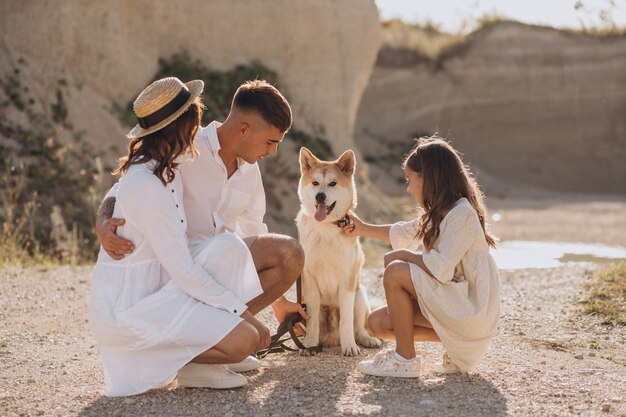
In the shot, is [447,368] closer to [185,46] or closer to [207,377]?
[207,377]

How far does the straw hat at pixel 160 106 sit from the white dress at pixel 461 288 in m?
1.57

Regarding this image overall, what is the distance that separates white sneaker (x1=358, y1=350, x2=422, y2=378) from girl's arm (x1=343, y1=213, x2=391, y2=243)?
2.77 ft

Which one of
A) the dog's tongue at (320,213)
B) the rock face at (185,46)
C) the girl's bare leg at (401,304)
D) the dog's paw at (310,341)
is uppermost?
the rock face at (185,46)

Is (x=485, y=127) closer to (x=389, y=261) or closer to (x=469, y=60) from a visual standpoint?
(x=469, y=60)

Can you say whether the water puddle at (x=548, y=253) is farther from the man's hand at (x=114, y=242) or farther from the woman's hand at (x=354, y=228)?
the man's hand at (x=114, y=242)

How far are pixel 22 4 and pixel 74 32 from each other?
3.08 ft

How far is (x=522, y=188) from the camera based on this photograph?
2820cm

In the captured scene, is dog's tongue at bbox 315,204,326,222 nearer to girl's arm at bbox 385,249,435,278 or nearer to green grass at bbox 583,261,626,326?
girl's arm at bbox 385,249,435,278

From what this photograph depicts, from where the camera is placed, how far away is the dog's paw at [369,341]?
5344mm

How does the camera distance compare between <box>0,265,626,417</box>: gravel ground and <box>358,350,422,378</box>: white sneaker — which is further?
<box>358,350,422,378</box>: white sneaker

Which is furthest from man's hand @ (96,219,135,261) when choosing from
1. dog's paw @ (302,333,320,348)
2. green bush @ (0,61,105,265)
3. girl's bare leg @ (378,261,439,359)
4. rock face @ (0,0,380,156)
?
rock face @ (0,0,380,156)

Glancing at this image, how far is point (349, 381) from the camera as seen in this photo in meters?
4.34

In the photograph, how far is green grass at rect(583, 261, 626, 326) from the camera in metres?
6.02

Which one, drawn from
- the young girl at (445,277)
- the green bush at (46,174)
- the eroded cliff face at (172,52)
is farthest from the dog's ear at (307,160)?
the eroded cliff face at (172,52)
